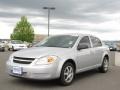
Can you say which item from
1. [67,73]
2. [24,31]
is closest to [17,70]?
[67,73]

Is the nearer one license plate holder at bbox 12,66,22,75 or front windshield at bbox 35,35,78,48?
license plate holder at bbox 12,66,22,75

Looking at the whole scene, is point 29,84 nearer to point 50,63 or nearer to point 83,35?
point 50,63

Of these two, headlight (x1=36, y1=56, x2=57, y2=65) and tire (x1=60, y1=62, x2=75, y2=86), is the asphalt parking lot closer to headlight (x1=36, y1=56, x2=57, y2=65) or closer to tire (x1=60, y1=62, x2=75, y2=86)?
tire (x1=60, y1=62, x2=75, y2=86)

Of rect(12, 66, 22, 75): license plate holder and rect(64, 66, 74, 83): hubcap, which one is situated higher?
rect(12, 66, 22, 75): license plate holder

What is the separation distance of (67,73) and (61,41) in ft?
4.21

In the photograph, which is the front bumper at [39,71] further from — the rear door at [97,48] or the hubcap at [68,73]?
the rear door at [97,48]

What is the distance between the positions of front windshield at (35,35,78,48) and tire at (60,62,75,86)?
0.73 metres

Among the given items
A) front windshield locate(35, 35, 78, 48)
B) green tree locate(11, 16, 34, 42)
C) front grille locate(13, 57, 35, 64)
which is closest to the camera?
front grille locate(13, 57, 35, 64)

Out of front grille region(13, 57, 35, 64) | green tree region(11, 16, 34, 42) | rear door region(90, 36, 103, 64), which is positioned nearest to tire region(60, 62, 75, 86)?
front grille region(13, 57, 35, 64)

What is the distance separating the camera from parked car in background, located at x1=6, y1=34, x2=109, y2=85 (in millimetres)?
6773

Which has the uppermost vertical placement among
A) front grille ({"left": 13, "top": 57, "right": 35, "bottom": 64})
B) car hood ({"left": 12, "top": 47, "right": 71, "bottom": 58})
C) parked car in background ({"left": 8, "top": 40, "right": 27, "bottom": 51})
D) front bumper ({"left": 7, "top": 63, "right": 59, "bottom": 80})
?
car hood ({"left": 12, "top": 47, "right": 71, "bottom": 58})

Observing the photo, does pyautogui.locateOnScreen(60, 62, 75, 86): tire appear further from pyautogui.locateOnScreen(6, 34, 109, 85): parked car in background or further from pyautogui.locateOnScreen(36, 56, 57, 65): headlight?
pyautogui.locateOnScreen(36, 56, 57, 65): headlight

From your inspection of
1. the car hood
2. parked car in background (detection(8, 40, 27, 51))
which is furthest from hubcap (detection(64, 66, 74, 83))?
parked car in background (detection(8, 40, 27, 51))

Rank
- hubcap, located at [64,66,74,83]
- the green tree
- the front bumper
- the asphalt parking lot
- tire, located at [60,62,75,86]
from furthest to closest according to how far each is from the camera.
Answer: the green tree, hubcap, located at [64,66,74,83], tire, located at [60,62,75,86], the asphalt parking lot, the front bumper
